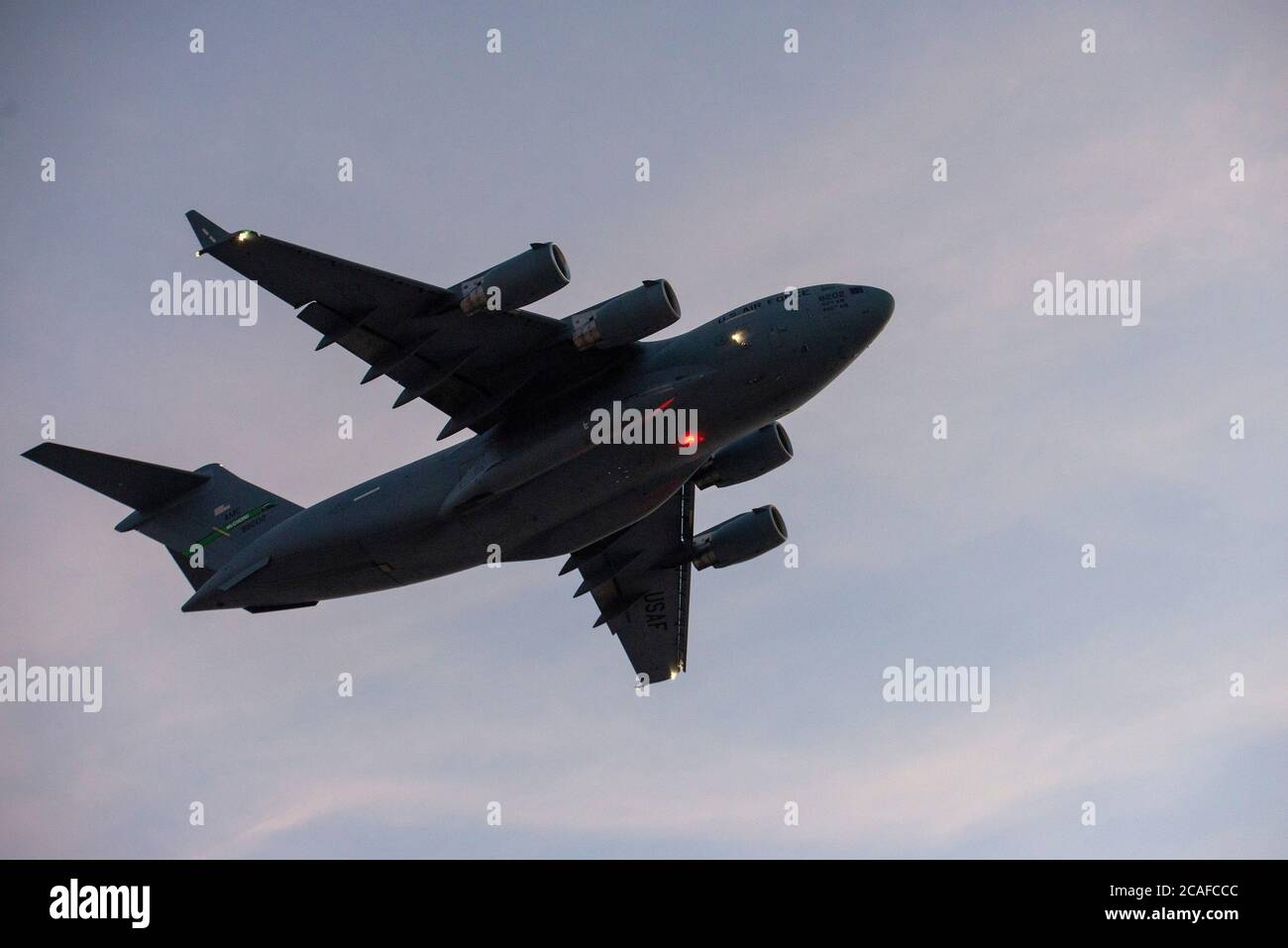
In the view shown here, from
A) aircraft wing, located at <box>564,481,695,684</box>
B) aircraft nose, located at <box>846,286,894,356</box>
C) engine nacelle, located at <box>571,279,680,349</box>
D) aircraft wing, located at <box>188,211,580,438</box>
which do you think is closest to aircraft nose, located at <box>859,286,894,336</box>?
aircraft nose, located at <box>846,286,894,356</box>

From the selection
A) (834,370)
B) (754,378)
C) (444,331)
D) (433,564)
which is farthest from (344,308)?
(834,370)

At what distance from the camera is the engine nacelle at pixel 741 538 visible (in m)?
26.0

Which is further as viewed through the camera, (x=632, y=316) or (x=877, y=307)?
(x=877, y=307)

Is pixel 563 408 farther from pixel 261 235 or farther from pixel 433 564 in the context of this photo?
pixel 261 235

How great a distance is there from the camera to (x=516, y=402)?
2192 centimetres

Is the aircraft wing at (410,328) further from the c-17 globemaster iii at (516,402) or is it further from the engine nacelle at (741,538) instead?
the engine nacelle at (741,538)

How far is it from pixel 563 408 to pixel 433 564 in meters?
3.53

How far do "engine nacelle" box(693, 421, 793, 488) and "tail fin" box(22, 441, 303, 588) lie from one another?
8114 millimetres

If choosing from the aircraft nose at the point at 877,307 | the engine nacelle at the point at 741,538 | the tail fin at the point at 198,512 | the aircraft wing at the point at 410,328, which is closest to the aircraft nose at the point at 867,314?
the aircraft nose at the point at 877,307

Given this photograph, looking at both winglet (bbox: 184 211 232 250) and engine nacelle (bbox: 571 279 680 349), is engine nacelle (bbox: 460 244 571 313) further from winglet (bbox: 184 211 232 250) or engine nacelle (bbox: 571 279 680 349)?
winglet (bbox: 184 211 232 250)

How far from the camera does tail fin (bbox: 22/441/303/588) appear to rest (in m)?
24.8

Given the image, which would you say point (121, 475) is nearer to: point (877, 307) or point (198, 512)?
point (198, 512)

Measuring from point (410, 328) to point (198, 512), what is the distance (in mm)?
7176

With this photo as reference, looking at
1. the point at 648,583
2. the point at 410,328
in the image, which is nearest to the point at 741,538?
the point at 648,583
